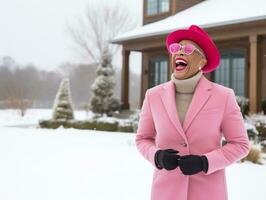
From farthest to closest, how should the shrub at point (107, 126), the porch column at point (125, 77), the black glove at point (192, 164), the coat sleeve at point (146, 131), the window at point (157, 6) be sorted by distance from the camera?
the window at point (157, 6), the porch column at point (125, 77), the shrub at point (107, 126), the coat sleeve at point (146, 131), the black glove at point (192, 164)

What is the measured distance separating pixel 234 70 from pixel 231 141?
601 inches

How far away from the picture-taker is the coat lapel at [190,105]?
2.35 metres

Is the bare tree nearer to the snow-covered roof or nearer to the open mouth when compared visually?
the snow-covered roof

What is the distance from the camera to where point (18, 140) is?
13.0 metres

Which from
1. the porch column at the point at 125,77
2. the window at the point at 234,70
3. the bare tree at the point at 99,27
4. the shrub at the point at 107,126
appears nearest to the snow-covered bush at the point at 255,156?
the window at the point at 234,70

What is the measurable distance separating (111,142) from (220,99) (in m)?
10.1

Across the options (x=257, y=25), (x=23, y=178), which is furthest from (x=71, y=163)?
(x=257, y=25)

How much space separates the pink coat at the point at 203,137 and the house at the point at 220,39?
1157cm

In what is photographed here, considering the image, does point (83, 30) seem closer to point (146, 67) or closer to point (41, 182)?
point (146, 67)

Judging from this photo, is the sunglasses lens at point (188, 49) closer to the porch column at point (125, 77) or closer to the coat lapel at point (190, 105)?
the coat lapel at point (190, 105)

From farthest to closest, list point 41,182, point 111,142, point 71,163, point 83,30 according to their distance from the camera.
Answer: point 83,30
point 111,142
point 71,163
point 41,182

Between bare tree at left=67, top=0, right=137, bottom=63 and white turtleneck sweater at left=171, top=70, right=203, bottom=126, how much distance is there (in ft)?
116

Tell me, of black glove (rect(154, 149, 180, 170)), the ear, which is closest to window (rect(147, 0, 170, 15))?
the ear

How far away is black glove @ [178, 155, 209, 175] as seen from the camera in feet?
7.16
